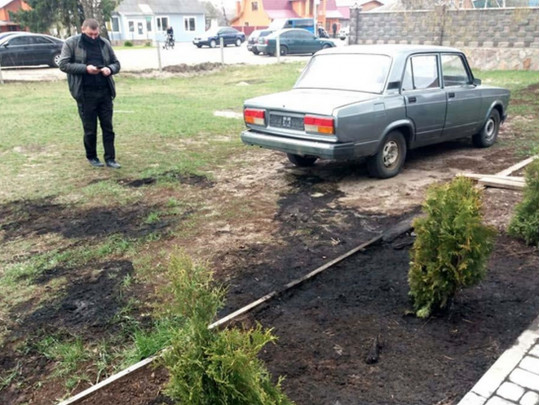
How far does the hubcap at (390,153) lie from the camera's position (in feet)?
22.3

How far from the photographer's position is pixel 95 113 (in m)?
7.25

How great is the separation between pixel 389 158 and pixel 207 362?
17.5ft

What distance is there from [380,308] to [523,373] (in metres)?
1.01

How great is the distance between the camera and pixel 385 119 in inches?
255

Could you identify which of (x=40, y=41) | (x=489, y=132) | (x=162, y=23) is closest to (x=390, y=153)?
(x=489, y=132)

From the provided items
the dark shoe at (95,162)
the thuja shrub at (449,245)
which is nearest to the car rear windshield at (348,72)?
the dark shoe at (95,162)

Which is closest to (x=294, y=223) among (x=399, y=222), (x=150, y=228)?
(x=399, y=222)

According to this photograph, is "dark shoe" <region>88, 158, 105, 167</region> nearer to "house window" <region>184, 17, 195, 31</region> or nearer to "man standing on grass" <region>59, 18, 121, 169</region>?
"man standing on grass" <region>59, 18, 121, 169</region>

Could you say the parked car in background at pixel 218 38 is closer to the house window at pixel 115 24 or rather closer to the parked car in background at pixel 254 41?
the parked car in background at pixel 254 41

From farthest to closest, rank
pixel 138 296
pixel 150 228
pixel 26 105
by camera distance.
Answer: pixel 26 105
pixel 150 228
pixel 138 296

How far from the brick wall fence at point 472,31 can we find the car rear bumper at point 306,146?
15780mm

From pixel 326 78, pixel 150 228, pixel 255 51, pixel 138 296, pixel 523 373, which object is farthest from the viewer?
pixel 255 51

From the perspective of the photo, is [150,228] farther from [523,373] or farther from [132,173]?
[523,373]

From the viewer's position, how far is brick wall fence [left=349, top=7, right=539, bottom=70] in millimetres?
19344
